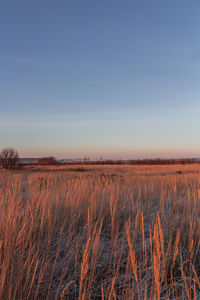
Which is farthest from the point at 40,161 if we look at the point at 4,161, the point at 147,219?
the point at 147,219

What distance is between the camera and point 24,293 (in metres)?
1.69

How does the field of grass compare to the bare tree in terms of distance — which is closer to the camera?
Result: the field of grass

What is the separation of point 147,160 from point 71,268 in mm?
36012

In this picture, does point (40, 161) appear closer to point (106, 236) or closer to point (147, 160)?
point (147, 160)

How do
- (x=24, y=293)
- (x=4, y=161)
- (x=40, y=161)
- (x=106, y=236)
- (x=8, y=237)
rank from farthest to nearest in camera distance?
(x=40, y=161) < (x=4, y=161) < (x=106, y=236) < (x=8, y=237) < (x=24, y=293)

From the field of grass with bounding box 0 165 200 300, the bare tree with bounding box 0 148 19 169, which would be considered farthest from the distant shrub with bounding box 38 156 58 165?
the field of grass with bounding box 0 165 200 300

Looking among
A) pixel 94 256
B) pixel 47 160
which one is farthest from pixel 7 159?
pixel 94 256

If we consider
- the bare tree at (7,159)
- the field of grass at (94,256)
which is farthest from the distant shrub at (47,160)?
the field of grass at (94,256)

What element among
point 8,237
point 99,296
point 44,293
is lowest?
point 99,296

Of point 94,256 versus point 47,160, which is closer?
point 94,256

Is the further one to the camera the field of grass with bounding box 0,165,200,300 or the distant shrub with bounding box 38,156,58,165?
the distant shrub with bounding box 38,156,58,165

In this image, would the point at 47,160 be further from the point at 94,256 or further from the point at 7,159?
the point at 94,256

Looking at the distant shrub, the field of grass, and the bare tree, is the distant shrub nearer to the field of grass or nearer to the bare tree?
the bare tree

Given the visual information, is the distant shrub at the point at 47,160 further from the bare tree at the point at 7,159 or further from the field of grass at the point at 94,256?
the field of grass at the point at 94,256
